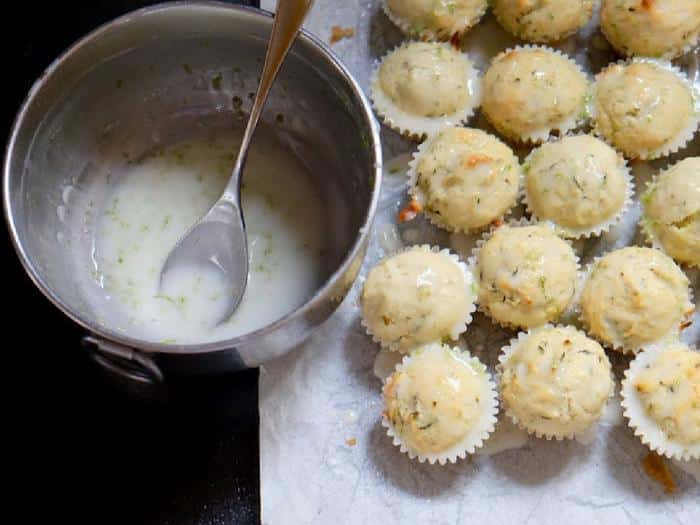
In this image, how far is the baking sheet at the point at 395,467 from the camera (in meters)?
2.14

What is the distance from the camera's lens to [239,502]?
2172 millimetres

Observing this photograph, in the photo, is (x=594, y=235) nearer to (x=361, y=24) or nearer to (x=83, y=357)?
(x=361, y=24)

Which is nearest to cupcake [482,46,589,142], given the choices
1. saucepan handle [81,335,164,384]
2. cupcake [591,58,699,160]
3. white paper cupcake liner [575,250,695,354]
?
cupcake [591,58,699,160]

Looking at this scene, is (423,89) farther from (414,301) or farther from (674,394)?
(674,394)

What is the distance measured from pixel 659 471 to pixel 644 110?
82 cm

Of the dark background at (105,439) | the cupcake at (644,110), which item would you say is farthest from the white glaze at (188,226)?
the cupcake at (644,110)

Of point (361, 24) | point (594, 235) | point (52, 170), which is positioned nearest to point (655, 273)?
point (594, 235)

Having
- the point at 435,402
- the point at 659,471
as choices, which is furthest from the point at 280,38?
the point at 659,471

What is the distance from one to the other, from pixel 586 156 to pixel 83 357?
47.9 inches

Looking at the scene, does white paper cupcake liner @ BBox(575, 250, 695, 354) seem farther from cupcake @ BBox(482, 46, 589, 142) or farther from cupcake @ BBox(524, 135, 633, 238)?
cupcake @ BBox(482, 46, 589, 142)

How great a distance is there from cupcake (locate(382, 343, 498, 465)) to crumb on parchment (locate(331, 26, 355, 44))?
880 millimetres

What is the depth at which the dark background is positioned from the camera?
2160mm

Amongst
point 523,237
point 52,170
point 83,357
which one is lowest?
point 83,357

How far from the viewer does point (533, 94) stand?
233 centimetres
